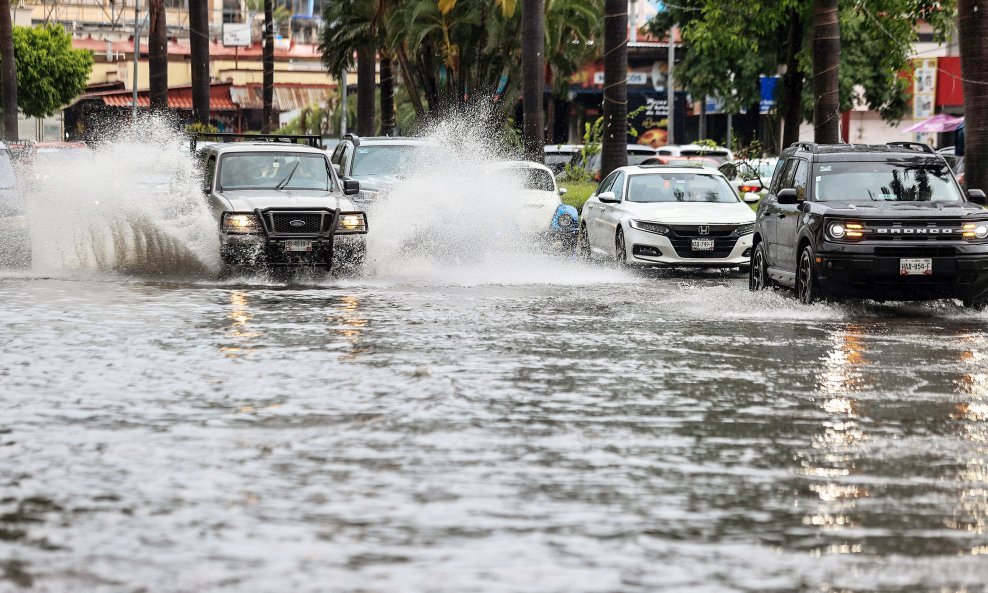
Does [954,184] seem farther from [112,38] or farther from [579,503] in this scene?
[112,38]

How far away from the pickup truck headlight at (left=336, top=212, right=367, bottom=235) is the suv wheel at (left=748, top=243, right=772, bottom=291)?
4.77 meters

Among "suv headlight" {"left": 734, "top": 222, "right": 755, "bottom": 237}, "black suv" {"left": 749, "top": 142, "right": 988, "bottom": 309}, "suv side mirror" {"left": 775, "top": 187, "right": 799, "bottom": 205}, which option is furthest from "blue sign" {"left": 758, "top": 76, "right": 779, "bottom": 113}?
"suv side mirror" {"left": 775, "top": 187, "right": 799, "bottom": 205}

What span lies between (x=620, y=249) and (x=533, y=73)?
1057 centimetres

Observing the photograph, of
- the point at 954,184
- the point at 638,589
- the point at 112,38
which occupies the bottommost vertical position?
the point at 638,589

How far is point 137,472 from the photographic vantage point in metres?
7.92

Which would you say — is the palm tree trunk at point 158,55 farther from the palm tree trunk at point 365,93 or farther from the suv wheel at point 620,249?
the suv wheel at point 620,249

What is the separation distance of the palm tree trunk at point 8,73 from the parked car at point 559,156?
762 inches

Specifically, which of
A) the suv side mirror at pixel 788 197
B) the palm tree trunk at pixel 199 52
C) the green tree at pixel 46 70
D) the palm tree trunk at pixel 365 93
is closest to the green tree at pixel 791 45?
the palm tree trunk at pixel 365 93

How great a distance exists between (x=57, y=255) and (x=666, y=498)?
55.9ft

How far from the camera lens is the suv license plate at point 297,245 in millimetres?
19781

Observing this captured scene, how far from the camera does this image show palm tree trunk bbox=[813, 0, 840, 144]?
1025 inches

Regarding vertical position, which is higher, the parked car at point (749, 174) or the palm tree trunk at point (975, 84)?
the palm tree trunk at point (975, 84)

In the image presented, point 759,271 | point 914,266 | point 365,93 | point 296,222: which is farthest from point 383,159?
point 365,93

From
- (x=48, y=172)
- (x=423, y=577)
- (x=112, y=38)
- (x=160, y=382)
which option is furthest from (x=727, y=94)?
(x=112, y=38)
